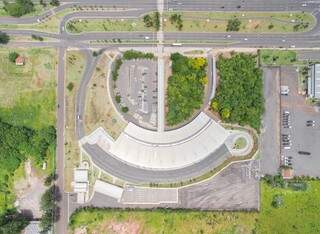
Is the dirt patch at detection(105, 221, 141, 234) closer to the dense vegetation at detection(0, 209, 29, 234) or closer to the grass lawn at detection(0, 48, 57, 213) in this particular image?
the dense vegetation at detection(0, 209, 29, 234)

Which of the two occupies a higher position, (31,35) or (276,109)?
(31,35)

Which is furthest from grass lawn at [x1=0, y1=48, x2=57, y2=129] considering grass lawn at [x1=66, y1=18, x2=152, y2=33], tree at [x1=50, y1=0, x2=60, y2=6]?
tree at [x1=50, y1=0, x2=60, y2=6]

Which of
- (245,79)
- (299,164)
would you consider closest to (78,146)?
(245,79)

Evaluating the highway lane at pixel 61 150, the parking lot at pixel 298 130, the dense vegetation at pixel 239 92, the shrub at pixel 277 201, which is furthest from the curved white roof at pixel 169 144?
the shrub at pixel 277 201

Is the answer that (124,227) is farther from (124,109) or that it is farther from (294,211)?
(294,211)

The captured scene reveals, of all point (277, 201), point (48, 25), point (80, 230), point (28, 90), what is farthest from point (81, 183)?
point (277, 201)

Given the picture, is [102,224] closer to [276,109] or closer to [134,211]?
[134,211]
